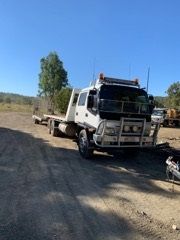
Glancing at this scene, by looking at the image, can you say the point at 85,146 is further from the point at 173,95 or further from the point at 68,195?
the point at 173,95

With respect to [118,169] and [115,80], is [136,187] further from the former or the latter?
[115,80]

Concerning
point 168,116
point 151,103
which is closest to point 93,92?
point 151,103

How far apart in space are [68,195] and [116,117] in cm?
441

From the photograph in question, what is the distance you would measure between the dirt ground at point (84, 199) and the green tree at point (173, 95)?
200 feet

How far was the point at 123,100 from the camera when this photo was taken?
12.2 meters

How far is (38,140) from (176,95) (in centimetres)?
6166

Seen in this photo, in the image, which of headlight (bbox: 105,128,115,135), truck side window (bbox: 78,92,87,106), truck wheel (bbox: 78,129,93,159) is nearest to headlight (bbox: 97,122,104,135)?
headlight (bbox: 105,128,115,135)

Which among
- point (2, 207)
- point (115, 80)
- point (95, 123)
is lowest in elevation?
point (2, 207)

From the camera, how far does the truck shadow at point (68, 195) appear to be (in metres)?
5.84

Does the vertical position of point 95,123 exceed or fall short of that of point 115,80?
it falls short

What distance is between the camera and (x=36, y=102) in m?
27.2

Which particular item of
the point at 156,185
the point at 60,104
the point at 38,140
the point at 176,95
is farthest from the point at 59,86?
the point at 156,185

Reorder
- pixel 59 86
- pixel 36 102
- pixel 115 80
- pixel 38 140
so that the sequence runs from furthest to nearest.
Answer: pixel 59 86, pixel 36 102, pixel 38 140, pixel 115 80

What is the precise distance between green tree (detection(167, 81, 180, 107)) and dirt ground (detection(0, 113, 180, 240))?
61.1m
